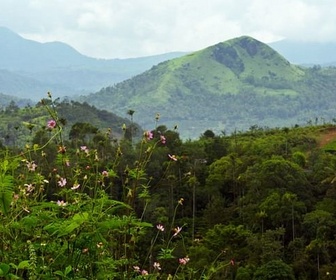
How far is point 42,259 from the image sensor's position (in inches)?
101

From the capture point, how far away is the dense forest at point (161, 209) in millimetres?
2662

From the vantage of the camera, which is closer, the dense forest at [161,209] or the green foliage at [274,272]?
the dense forest at [161,209]

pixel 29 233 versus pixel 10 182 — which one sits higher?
pixel 10 182

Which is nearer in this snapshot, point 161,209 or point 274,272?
point 274,272

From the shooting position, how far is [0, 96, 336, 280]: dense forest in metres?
2.66

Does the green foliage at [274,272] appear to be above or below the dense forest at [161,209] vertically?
below

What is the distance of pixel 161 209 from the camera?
33.5 metres

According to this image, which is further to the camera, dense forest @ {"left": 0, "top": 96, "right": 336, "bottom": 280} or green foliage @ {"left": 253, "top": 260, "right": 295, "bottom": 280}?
green foliage @ {"left": 253, "top": 260, "right": 295, "bottom": 280}

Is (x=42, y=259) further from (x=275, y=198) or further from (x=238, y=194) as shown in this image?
(x=238, y=194)

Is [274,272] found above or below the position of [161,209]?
below

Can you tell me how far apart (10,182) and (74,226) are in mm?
372

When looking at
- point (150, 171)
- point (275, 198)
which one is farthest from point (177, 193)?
point (275, 198)

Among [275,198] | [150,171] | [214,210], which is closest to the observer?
[275,198]

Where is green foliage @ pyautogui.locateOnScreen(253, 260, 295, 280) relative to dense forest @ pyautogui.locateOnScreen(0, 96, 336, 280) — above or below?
below
